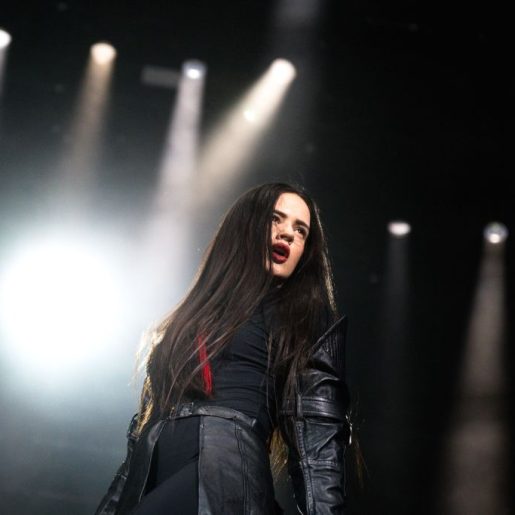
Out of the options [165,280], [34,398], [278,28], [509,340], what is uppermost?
[278,28]

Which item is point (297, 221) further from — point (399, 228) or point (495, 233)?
point (495, 233)

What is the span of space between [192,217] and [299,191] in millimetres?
3246

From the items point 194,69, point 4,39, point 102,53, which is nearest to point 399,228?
point 194,69

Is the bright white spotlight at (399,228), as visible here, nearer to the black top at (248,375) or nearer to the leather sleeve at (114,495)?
the black top at (248,375)

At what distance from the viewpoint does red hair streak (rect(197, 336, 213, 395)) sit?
1344 millimetres

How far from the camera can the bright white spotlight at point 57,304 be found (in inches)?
170

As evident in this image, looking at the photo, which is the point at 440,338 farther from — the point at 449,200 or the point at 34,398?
the point at 34,398

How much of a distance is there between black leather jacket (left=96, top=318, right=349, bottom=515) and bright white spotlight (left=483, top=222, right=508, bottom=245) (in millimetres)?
4082

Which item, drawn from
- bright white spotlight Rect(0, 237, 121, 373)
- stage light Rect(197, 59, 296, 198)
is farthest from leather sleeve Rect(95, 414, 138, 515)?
stage light Rect(197, 59, 296, 198)

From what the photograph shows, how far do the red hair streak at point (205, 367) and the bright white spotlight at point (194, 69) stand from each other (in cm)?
381

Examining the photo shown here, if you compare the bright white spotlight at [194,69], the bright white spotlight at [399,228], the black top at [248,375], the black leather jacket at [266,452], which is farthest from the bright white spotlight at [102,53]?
the black leather jacket at [266,452]

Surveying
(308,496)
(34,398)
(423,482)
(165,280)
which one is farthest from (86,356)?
(308,496)

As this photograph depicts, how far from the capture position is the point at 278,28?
4574 millimetres

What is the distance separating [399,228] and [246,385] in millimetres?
3970
